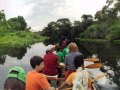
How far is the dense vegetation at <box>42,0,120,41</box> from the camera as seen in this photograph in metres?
76.5

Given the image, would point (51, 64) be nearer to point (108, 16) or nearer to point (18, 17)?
point (108, 16)

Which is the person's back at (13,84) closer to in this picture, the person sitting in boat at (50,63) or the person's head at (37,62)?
the person's head at (37,62)

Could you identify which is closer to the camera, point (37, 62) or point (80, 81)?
point (37, 62)

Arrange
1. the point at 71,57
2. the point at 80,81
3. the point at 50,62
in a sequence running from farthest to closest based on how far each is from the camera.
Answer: the point at 50,62
the point at 71,57
the point at 80,81

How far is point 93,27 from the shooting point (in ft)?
388

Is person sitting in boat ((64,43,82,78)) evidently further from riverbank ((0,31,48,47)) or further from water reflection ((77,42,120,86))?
riverbank ((0,31,48,47))

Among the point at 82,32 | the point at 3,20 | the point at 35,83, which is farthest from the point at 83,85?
the point at 82,32

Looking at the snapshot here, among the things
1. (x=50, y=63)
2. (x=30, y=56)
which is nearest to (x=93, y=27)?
(x=30, y=56)

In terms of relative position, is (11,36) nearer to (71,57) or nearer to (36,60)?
(71,57)

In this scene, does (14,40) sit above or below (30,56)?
above

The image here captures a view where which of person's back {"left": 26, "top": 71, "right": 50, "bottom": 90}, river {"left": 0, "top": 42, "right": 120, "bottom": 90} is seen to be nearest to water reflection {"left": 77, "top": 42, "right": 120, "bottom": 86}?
river {"left": 0, "top": 42, "right": 120, "bottom": 90}

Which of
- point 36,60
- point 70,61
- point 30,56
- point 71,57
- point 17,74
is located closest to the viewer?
point 17,74

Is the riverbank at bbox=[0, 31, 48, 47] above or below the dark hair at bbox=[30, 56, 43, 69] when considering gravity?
below

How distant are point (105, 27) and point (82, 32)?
39360 millimetres
